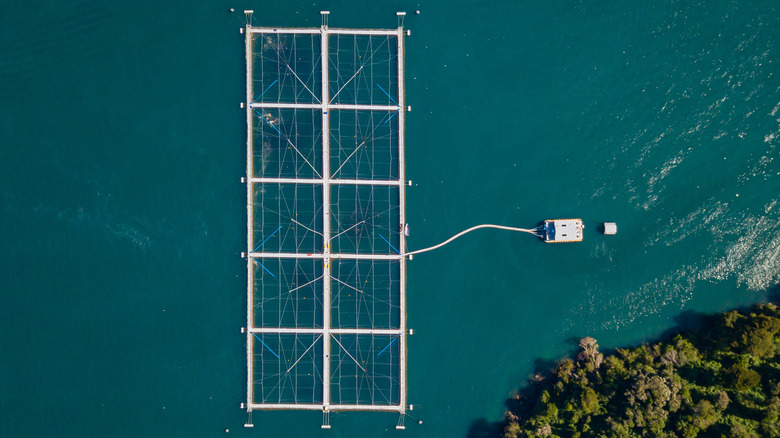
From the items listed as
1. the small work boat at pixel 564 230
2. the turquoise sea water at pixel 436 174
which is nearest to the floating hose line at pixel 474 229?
the turquoise sea water at pixel 436 174

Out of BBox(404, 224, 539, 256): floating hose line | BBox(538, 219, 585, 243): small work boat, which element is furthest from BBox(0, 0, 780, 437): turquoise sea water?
BBox(538, 219, 585, 243): small work boat

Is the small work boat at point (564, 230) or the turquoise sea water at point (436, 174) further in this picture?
the turquoise sea water at point (436, 174)

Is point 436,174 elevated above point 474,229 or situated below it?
above

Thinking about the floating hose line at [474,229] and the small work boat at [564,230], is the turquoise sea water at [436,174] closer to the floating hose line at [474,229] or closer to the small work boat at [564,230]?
the floating hose line at [474,229]

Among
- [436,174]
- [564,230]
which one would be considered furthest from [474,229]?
[564,230]

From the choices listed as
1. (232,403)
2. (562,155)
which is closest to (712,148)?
(562,155)

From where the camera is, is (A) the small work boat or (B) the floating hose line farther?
(B) the floating hose line

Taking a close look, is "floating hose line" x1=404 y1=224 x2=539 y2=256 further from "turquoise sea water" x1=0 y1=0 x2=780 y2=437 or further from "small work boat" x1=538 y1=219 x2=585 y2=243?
"small work boat" x1=538 y1=219 x2=585 y2=243

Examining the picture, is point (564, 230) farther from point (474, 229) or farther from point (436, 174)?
point (436, 174)
